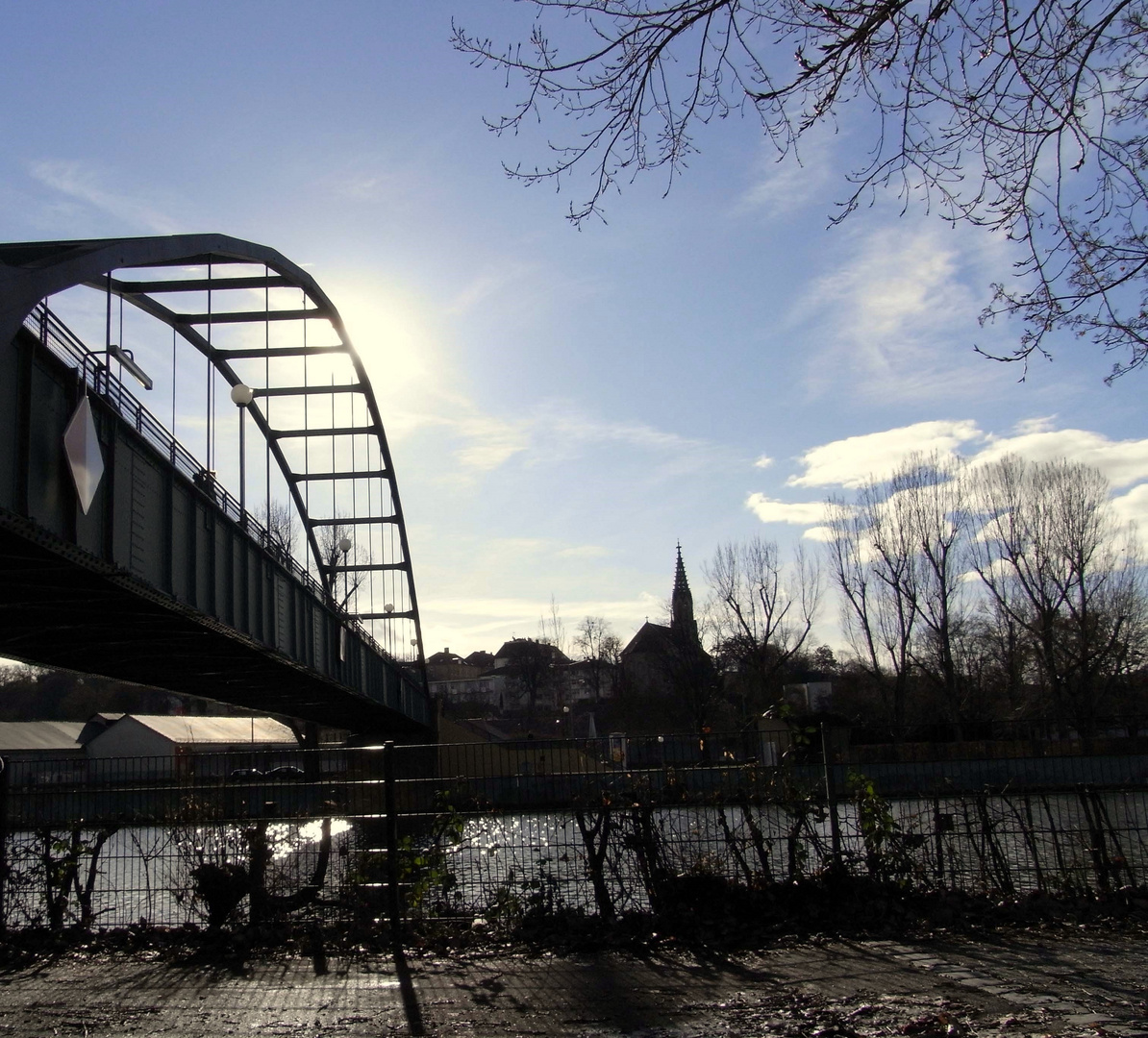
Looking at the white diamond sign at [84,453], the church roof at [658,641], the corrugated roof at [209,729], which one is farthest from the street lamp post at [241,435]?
the church roof at [658,641]

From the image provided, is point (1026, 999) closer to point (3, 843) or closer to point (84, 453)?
point (3, 843)

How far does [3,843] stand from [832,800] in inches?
291

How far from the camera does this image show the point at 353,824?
9.48m

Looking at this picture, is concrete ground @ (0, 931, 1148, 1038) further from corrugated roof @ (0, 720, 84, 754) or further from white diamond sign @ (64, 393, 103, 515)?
corrugated roof @ (0, 720, 84, 754)

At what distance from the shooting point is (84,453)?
1014 cm

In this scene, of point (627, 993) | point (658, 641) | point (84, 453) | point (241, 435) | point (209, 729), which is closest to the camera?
point (627, 993)

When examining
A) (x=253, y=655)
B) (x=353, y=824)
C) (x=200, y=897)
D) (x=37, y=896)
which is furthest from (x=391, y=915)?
(x=253, y=655)

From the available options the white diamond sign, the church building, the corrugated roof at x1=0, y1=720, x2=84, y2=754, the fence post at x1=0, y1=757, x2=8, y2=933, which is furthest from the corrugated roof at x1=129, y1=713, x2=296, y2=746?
the fence post at x1=0, y1=757, x2=8, y2=933

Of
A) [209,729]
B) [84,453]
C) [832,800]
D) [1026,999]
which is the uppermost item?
[84,453]

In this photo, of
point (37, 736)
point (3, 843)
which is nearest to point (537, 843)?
point (3, 843)

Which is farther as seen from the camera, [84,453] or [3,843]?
[84,453]

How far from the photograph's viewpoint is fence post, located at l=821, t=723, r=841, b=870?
903 cm

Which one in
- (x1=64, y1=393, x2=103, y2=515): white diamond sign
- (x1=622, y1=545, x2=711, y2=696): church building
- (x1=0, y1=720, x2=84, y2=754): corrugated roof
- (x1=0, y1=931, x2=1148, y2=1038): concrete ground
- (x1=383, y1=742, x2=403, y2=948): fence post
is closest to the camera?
(x1=0, y1=931, x2=1148, y2=1038): concrete ground

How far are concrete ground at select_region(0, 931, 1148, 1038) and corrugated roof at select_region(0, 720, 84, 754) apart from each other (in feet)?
170
